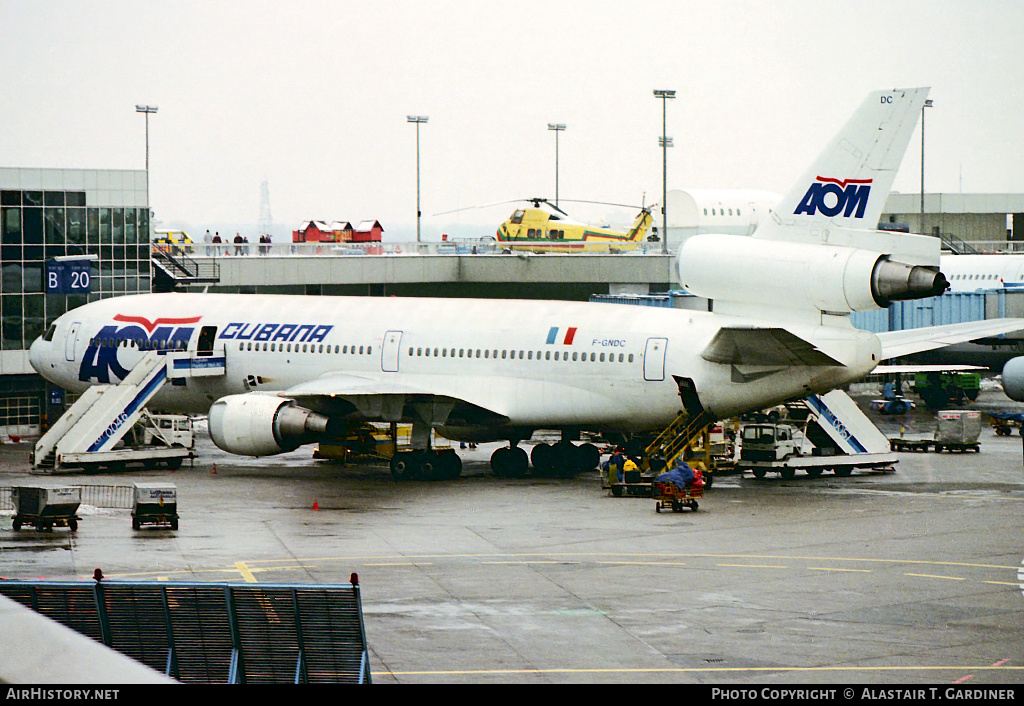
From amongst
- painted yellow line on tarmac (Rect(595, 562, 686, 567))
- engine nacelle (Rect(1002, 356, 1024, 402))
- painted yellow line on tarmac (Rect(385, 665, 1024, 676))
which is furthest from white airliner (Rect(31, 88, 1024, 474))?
painted yellow line on tarmac (Rect(385, 665, 1024, 676))

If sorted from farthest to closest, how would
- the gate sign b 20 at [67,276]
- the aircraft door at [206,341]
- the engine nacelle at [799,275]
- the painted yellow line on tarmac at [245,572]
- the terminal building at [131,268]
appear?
the gate sign b 20 at [67,276] < the terminal building at [131,268] < the aircraft door at [206,341] < the engine nacelle at [799,275] < the painted yellow line on tarmac at [245,572]

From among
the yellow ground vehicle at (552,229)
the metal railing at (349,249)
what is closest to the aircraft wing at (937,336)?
the metal railing at (349,249)

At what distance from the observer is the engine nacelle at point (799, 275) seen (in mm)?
34625

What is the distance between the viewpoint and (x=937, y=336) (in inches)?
1686

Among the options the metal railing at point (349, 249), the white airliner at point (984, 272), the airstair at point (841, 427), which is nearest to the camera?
the airstair at point (841, 427)

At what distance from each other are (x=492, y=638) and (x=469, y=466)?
2478 cm

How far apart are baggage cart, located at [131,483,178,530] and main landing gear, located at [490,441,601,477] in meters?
13.3

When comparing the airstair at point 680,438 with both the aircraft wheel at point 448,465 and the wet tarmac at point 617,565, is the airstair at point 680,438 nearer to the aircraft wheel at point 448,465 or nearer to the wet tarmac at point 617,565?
the wet tarmac at point 617,565

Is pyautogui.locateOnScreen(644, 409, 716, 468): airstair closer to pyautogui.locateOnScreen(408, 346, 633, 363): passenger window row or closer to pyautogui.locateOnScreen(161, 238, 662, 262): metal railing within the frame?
pyautogui.locateOnScreen(408, 346, 633, 363): passenger window row

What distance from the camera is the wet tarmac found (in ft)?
66.8

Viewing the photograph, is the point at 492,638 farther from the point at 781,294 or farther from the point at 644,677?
the point at 781,294

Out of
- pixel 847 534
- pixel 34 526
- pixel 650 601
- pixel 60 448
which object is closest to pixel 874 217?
pixel 847 534

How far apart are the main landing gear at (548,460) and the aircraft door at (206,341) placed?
1032cm

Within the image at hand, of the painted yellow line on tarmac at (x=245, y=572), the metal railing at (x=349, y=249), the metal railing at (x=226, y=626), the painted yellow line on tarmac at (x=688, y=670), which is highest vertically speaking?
the metal railing at (x=349, y=249)
